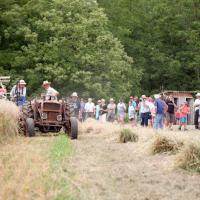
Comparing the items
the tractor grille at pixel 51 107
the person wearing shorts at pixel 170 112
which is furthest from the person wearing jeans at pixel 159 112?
the tractor grille at pixel 51 107

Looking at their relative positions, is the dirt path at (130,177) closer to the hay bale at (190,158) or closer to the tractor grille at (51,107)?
the hay bale at (190,158)

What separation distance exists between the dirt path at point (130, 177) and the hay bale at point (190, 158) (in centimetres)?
23

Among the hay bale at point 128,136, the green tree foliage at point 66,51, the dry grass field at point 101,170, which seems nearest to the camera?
the dry grass field at point 101,170

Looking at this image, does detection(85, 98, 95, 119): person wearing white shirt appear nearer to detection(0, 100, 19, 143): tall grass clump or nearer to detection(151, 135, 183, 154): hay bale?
detection(0, 100, 19, 143): tall grass clump

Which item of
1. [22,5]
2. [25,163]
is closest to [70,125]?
[25,163]

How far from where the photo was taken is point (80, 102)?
3344 cm

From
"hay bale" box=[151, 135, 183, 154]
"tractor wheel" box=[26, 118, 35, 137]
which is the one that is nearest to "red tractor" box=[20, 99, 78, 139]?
"tractor wheel" box=[26, 118, 35, 137]

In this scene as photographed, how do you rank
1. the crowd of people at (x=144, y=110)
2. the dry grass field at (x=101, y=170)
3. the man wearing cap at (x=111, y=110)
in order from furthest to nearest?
the man wearing cap at (x=111, y=110), the crowd of people at (x=144, y=110), the dry grass field at (x=101, y=170)

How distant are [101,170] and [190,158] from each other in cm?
166

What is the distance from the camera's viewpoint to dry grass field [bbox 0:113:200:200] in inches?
344

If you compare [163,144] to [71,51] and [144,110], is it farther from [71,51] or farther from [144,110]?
[71,51]

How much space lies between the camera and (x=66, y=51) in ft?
155

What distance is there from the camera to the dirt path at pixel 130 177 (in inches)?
349

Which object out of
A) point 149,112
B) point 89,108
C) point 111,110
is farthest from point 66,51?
point 149,112
